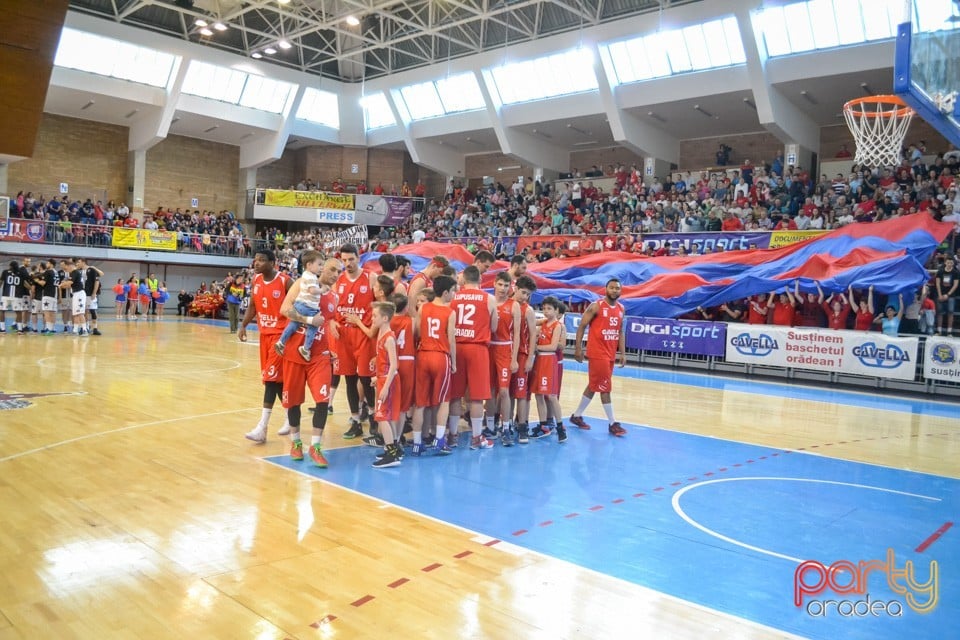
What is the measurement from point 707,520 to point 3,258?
31792mm

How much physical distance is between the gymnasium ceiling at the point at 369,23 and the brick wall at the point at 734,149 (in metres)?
6.41

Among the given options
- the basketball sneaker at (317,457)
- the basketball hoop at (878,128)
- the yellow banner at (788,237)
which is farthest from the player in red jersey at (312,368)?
the yellow banner at (788,237)

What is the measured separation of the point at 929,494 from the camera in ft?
21.2

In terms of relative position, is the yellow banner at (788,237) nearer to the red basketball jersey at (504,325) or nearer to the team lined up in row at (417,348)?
the team lined up in row at (417,348)

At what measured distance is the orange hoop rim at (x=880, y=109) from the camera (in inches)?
547

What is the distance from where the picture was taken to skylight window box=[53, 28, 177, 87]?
91.5 feet

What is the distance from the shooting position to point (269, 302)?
7262 millimetres

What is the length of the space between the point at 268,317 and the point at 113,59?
2758 centimetres

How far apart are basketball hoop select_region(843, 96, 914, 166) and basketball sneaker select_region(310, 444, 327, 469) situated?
13.3 metres

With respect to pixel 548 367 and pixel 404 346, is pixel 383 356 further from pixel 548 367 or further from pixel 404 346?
pixel 548 367

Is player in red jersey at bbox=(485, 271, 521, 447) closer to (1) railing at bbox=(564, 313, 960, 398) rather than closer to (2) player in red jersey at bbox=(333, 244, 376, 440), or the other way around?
(2) player in red jersey at bbox=(333, 244, 376, 440)

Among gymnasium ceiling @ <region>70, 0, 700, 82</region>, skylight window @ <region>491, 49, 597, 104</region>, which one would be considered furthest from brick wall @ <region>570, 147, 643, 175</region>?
gymnasium ceiling @ <region>70, 0, 700, 82</region>

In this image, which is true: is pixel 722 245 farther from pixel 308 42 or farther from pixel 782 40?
pixel 308 42

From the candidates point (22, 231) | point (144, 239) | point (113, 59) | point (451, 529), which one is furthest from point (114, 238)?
point (451, 529)
